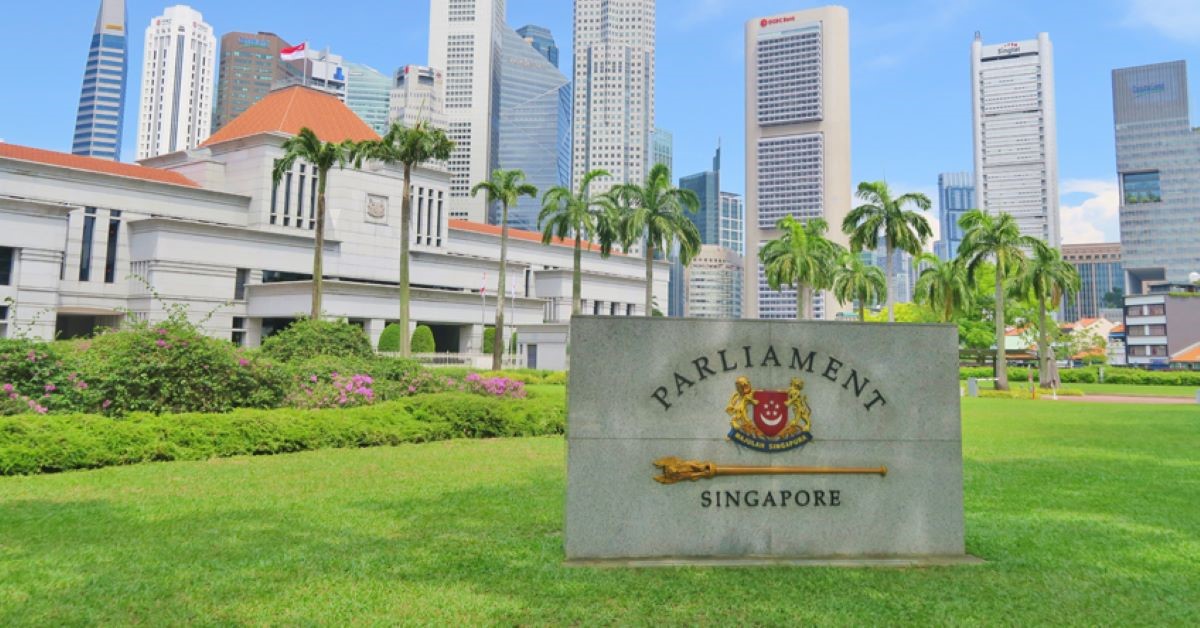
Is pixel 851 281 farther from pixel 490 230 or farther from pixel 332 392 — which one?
pixel 332 392

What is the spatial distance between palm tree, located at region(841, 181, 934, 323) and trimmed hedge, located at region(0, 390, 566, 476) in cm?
3482

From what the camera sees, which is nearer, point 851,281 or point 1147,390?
point 1147,390

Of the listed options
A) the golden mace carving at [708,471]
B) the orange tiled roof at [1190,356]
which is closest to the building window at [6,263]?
the golden mace carving at [708,471]

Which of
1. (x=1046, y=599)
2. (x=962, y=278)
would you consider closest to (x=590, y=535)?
(x=1046, y=599)

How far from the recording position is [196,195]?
184ft

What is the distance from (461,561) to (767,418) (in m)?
2.88

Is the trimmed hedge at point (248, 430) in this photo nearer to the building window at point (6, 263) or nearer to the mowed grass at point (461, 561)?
the mowed grass at point (461, 561)

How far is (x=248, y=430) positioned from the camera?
12.5 metres

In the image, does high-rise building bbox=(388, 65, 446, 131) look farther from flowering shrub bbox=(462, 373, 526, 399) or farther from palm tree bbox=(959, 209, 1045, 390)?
flowering shrub bbox=(462, 373, 526, 399)

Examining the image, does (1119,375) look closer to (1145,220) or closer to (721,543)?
(721,543)

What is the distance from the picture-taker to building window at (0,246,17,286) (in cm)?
4575

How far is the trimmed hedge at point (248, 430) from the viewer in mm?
10391

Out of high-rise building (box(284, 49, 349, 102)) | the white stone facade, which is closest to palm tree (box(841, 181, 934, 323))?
the white stone facade

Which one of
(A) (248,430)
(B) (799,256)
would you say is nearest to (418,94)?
(B) (799,256)
